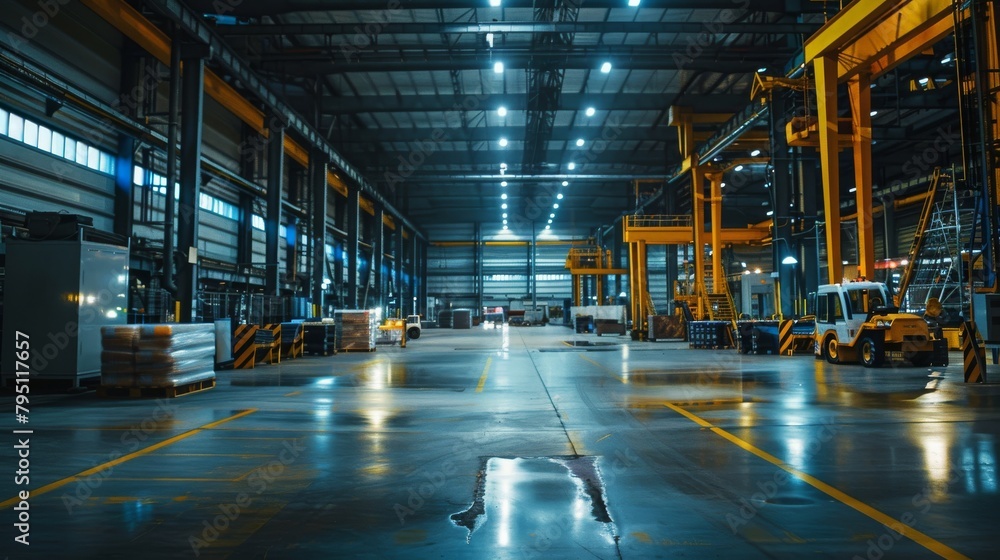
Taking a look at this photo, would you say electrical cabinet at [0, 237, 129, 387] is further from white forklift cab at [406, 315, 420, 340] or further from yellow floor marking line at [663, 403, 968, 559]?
white forklift cab at [406, 315, 420, 340]

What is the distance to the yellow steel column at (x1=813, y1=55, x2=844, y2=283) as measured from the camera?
59.5 ft

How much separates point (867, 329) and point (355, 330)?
17808 millimetres

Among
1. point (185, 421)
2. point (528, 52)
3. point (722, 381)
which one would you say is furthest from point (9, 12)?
point (722, 381)

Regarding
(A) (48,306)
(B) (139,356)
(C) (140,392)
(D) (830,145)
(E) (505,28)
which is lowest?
(C) (140,392)

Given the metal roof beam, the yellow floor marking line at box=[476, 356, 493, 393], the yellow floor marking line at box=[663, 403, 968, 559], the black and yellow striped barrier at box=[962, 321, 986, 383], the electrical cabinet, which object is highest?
the metal roof beam

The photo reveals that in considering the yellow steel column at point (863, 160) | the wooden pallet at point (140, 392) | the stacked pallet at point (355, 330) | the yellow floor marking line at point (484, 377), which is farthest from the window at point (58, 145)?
the yellow steel column at point (863, 160)

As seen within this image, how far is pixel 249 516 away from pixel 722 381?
10834mm

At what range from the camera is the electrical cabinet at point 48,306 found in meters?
10.9

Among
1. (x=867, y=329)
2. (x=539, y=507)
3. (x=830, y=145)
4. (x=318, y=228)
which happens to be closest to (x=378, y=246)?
(x=318, y=228)

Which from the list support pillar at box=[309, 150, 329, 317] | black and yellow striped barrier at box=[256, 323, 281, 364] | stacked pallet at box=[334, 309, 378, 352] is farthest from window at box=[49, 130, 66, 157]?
support pillar at box=[309, 150, 329, 317]

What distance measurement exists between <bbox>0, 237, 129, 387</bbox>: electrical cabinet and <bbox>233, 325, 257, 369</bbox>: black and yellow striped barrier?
618 centimetres

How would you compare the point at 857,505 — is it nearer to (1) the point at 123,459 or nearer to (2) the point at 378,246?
(1) the point at 123,459

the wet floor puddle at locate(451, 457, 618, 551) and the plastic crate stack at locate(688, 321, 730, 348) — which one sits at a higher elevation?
the plastic crate stack at locate(688, 321, 730, 348)

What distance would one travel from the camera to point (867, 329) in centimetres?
1605
